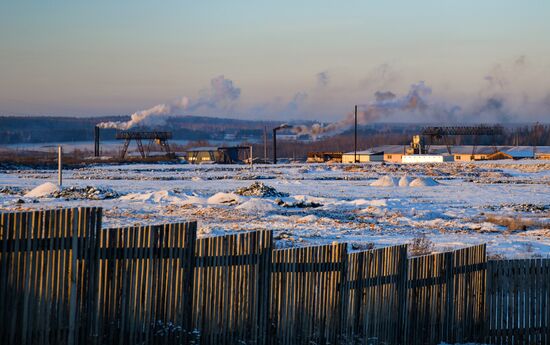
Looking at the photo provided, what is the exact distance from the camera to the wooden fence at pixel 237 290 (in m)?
9.15

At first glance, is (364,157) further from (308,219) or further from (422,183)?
(308,219)

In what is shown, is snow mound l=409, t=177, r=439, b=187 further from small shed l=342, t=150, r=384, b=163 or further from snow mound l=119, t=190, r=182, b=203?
small shed l=342, t=150, r=384, b=163

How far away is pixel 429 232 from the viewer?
1026 inches

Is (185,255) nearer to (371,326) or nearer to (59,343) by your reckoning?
(59,343)

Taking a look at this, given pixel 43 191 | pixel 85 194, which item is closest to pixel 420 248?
pixel 85 194

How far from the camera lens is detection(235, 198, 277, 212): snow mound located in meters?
34.0

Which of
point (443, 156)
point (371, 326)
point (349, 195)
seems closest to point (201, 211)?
point (349, 195)

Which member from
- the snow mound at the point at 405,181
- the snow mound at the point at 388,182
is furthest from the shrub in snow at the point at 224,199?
the snow mound at the point at 388,182

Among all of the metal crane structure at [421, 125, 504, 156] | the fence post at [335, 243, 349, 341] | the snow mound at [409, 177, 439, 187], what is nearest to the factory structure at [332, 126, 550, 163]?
the metal crane structure at [421, 125, 504, 156]

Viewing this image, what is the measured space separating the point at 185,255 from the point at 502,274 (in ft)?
19.0

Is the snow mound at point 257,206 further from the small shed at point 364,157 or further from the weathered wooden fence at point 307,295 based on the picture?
the small shed at point 364,157

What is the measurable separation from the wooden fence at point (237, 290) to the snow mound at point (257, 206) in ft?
69.7

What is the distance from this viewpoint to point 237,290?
417 inches

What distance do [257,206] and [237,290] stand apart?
24.1m
